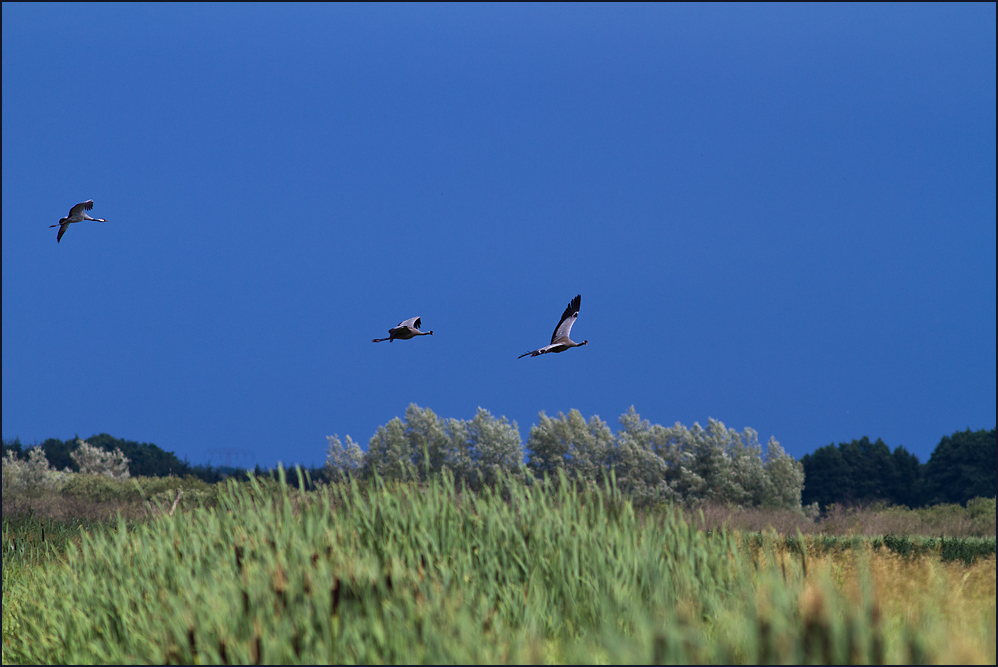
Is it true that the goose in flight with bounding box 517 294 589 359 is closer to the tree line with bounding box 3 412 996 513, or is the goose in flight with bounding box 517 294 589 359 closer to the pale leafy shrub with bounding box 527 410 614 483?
the tree line with bounding box 3 412 996 513

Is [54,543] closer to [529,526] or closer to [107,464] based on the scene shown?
[529,526]

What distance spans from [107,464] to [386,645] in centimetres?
4053

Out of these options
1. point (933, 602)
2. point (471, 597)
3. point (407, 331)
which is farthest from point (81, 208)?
point (933, 602)

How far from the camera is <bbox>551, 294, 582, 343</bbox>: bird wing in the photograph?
12072 mm

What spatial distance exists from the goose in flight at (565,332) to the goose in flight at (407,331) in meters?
1.72

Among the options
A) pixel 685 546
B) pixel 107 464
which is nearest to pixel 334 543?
pixel 685 546

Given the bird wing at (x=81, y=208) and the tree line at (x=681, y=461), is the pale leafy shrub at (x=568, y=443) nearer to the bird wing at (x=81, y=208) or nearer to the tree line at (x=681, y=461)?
the tree line at (x=681, y=461)

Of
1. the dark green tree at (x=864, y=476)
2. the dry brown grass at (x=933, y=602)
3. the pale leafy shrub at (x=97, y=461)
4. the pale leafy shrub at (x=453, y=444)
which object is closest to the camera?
the dry brown grass at (x=933, y=602)

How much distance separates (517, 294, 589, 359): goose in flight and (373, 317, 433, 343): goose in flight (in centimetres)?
172

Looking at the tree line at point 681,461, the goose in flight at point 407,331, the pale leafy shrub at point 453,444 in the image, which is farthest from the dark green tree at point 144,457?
the goose in flight at point 407,331

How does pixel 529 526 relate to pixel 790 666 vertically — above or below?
above

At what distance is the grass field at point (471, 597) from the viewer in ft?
14.5

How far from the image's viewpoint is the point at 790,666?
385 cm

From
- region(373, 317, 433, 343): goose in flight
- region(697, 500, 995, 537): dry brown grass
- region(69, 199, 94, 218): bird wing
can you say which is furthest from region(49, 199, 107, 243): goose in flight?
region(697, 500, 995, 537): dry brown grass
